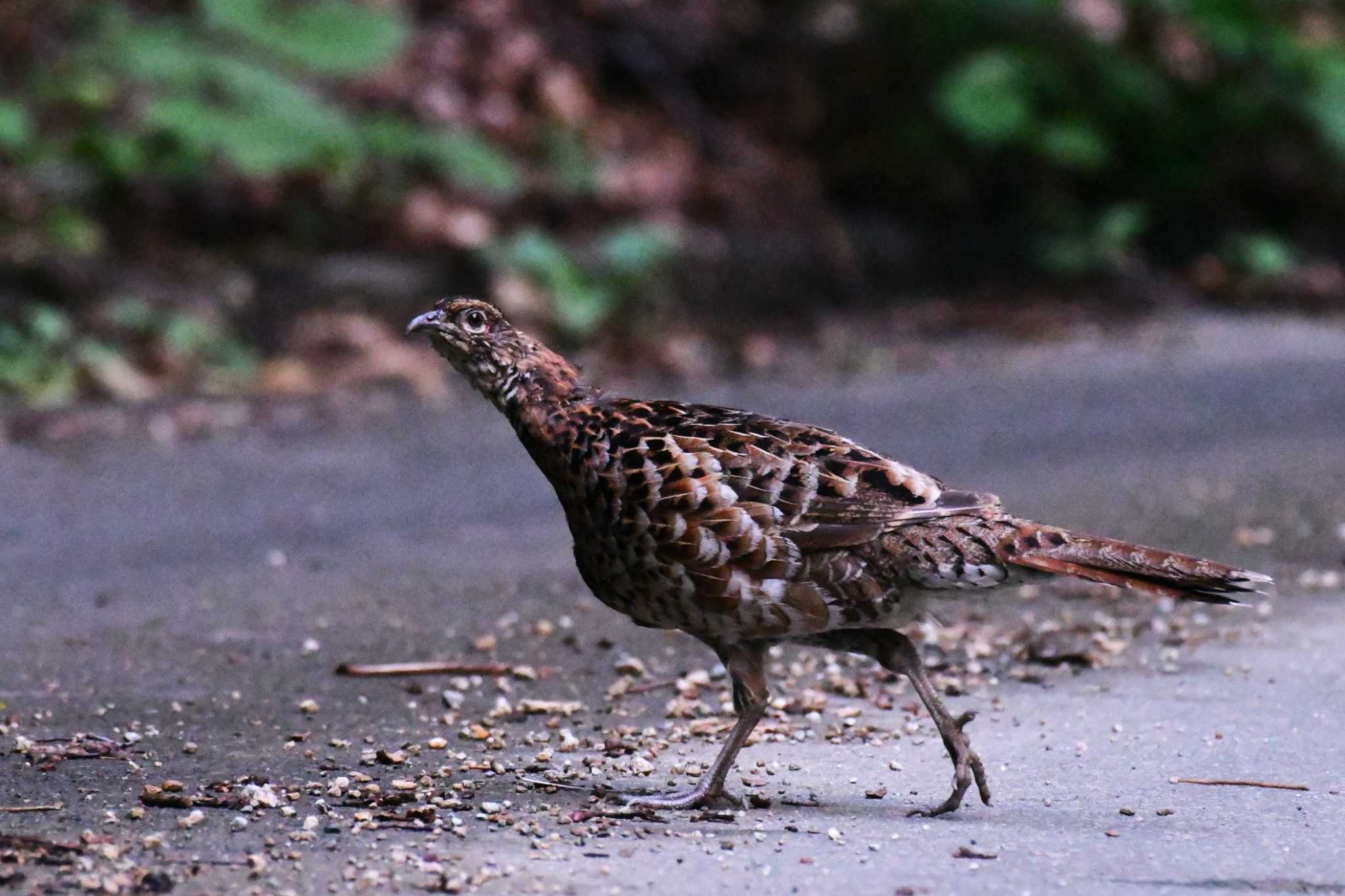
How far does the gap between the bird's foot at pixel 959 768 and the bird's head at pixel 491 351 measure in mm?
1293

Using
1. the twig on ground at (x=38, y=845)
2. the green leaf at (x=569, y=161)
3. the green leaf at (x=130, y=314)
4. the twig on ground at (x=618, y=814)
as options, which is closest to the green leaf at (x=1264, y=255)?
the green leaf at (x=569, y=161)

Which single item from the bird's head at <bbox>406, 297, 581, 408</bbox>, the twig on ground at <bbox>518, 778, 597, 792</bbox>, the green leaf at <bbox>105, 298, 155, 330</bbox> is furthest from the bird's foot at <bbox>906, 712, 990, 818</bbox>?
the green leaf at <bbox>105, 298, 155, 330</bbox>

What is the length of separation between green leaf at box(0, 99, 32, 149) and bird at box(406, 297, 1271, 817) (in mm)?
7133

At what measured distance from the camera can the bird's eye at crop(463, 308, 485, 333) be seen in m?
4.78

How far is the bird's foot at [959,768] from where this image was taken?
4359mm

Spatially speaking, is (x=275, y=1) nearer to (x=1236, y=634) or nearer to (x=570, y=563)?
(x=570, y=563)

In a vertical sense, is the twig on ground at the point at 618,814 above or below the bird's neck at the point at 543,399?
below

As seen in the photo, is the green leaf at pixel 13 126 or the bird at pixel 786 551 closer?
the bird at pixel 786 551

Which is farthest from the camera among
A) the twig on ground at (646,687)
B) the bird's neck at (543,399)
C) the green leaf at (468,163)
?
the green leaf at (468,163)

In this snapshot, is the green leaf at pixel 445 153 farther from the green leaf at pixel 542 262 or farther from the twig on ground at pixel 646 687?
the twig on ground at pixel 646 687

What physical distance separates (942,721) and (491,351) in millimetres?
1470

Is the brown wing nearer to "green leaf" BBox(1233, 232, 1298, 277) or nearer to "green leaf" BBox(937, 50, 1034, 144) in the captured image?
"green leaf" BBox(937, 50, 1034, 144)

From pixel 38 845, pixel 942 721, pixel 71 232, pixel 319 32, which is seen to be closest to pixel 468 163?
pixel 319 32

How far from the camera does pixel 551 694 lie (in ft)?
18.5
